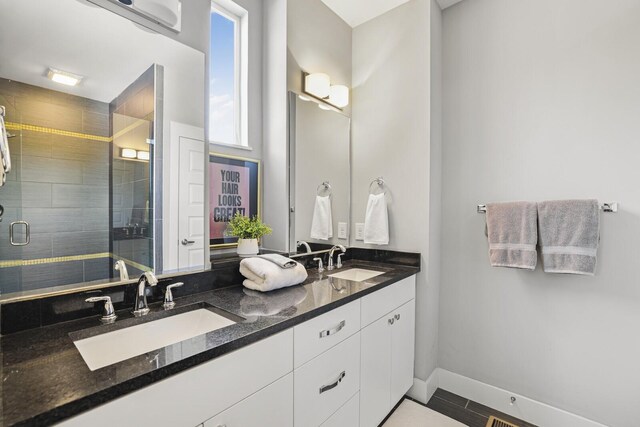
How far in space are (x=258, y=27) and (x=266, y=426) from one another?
6.95ft

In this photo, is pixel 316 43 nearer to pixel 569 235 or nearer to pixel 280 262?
pixel 280 262

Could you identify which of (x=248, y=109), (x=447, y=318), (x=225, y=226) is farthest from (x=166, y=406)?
(x=447, y=318)

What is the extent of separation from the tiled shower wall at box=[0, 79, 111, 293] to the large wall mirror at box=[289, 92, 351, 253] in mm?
1052

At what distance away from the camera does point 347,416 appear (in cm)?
141

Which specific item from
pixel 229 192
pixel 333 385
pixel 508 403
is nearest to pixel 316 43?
pixel 229 192

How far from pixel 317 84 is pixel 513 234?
1.56m

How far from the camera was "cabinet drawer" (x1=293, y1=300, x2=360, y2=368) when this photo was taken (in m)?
→ 1.14

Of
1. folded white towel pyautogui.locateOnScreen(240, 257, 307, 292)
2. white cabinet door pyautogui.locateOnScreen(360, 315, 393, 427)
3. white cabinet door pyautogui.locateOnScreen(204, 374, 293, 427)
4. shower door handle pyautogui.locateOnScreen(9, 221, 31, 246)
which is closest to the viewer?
white cabinet door pyautogui.locateOnScreen(204, 374, 293, 427)

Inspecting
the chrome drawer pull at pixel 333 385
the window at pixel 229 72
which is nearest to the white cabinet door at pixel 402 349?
the chrome drawer pull at pixel 333 385

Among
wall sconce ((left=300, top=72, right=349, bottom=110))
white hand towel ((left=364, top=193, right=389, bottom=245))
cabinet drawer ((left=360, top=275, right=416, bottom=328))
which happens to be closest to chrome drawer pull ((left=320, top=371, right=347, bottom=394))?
cabinet drawer ((left=360, top=275, right=416, bottom=328))

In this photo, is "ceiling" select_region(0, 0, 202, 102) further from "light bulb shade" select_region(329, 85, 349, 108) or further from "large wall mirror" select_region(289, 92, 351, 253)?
"light bulb shade" select_region(329, 85, 349, 108)

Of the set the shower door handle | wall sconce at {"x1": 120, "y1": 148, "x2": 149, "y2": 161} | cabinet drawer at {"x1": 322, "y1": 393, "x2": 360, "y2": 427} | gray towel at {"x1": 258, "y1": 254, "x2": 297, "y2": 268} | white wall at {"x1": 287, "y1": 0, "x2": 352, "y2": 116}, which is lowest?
cabinet drawer at {"x1": 322, "y1": 393, "x2": 360, "y2": 427}

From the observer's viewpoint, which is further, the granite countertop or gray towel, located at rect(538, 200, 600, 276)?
gray towel, located at rect(538, 200, 600, 276)

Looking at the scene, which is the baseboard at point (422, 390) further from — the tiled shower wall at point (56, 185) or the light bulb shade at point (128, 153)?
the light bulb shade at point (128, 153)
